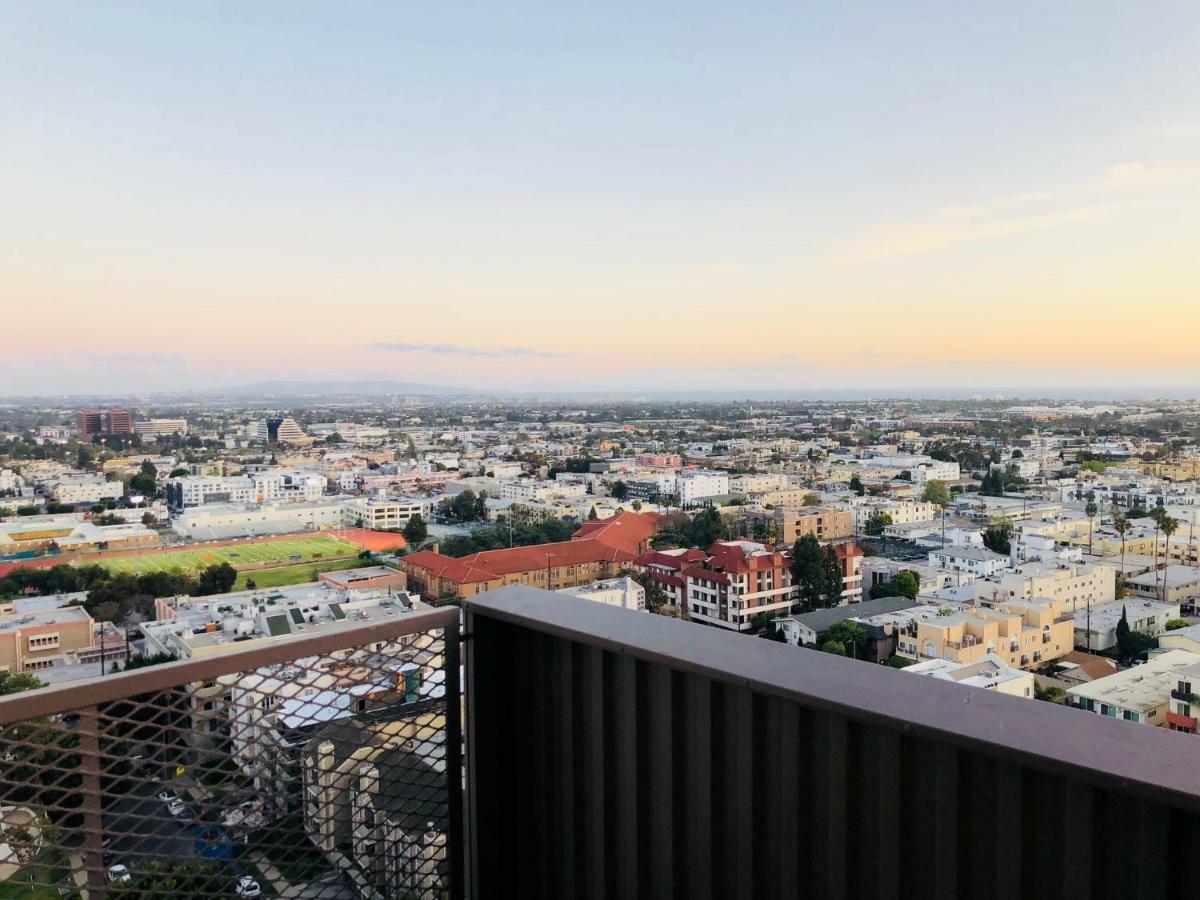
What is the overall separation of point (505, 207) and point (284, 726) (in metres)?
11.6

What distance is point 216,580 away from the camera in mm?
7328

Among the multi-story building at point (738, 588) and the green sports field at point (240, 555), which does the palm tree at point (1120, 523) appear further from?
the green sports field at point (240, 555)

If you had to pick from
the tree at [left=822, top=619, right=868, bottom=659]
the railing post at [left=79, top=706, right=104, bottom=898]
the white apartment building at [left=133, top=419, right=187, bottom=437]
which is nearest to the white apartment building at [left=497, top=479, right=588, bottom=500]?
the tree at [left=822, top=619, right=868, bottom=659]

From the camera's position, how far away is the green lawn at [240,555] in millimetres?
7828

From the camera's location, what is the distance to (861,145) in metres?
8.66

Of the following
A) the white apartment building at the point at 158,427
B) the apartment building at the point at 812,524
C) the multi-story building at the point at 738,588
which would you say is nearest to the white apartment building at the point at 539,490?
the apartment building at the point at 812,524

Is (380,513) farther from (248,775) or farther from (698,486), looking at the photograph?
(248,775)

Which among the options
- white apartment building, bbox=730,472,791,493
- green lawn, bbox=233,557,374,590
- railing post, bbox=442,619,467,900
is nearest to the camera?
railing post, bbox=442,619,467,900

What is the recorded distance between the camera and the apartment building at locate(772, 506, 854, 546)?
10828mm

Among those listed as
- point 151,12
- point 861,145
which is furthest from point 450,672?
point 861,145

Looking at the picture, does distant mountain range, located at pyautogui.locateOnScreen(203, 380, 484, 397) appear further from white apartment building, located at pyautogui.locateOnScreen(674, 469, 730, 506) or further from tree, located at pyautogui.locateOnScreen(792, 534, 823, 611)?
tree, located at pyautogui.locateOnScreen(792, 534, 823, 611)

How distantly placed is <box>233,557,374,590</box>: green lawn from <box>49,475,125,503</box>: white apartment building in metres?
4.87

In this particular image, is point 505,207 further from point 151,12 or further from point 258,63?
point 151,12

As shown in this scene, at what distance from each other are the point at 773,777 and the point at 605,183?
11.1 metres
